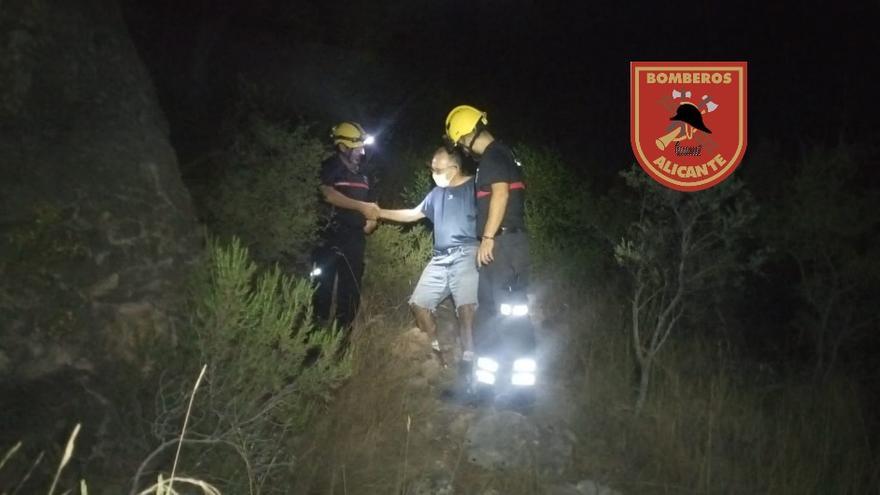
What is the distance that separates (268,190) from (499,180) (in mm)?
1699

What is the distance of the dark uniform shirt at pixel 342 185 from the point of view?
5.88 metres

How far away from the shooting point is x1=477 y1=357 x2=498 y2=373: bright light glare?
527 centimetres

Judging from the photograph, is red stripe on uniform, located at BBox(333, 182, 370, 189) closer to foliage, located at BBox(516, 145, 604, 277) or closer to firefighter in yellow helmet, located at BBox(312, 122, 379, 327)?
firefighter in yellow helmet, located at BBox(312, 122, 379, 327)

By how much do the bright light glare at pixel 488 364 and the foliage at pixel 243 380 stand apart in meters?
1.26

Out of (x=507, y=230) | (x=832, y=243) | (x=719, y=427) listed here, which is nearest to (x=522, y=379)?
(x=507, y=230)

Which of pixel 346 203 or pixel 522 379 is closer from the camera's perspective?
pixel 522 379

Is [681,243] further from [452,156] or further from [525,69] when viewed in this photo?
[525,69]

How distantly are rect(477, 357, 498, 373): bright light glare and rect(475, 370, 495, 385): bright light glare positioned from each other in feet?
0.10

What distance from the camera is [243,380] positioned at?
163 inches

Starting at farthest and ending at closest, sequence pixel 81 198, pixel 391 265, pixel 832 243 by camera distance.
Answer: pixel 391 265 → pixel 832 243 → pixel 81 198

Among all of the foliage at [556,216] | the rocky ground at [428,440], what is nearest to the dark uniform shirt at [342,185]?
the rocky ground at [428,440]

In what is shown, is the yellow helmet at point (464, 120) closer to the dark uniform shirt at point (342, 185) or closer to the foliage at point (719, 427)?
the dark uniform shirt at point (342, 185)

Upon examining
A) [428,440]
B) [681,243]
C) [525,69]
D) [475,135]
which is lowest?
[428,440]

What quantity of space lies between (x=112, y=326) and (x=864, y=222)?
6494mm
